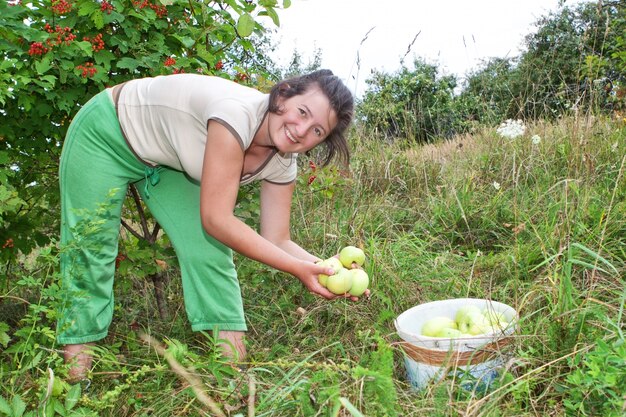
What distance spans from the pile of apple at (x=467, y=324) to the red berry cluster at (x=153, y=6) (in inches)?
70.5

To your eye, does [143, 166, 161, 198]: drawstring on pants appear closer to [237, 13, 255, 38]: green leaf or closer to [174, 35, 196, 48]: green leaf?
[174, 35, 196, 48]: green leaf

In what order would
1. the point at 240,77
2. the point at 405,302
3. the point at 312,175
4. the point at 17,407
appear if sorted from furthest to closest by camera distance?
the point at 312,175 < the point at 240,77 < the point at 405,302 < the point at 17,407

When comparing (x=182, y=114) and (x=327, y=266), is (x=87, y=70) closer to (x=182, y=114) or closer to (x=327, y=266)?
(x=182, y=114)

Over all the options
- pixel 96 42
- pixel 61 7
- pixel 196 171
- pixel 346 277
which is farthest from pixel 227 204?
pixel 61 7

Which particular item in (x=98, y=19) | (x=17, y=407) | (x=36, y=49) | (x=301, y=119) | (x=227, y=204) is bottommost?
(x=17, y=407)

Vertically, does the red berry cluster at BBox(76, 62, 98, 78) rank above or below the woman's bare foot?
above

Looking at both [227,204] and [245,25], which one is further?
[245,25]

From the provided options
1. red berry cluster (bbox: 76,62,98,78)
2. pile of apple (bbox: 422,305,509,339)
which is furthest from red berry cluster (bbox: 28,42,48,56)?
pile of apple (bbox: 422,305,509,339)

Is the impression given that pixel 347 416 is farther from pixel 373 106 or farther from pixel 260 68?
pixel 373 106

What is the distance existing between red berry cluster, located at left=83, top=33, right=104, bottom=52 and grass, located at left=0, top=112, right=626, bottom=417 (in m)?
0.95

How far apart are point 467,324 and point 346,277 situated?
0.48 meters

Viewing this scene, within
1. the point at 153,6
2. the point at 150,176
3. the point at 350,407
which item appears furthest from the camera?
the point at 153,6

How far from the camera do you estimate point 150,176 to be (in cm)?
250

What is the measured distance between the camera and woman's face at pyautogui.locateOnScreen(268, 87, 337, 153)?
2168 millimetres
